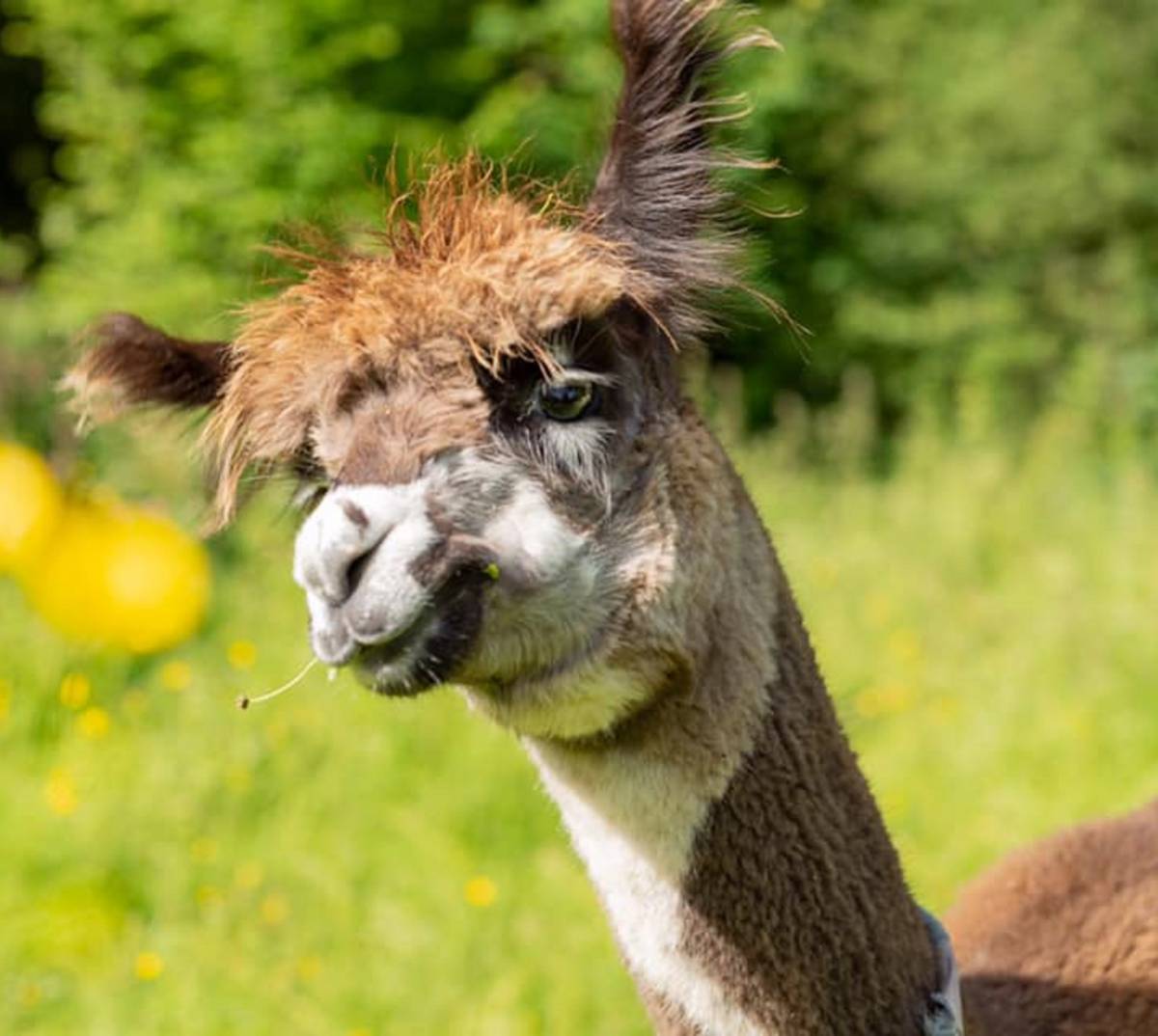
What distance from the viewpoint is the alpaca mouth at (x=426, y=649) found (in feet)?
6.49

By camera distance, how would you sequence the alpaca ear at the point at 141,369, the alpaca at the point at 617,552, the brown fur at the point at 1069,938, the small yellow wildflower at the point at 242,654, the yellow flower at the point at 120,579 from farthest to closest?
the yellow flower at the point at 120,579 → the small yellow wildflower at the point at 242,654 → the brown fur at the point at 1069,938 → the alpaca ear at the point at 141,369 → the alpaca at the point at 617,552

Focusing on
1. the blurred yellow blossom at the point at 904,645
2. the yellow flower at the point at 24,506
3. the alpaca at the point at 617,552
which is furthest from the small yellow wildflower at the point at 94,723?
the alpaca at the point at 617,552

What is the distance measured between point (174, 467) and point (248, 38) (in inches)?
92.1

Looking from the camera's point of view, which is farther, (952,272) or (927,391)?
(952,272)

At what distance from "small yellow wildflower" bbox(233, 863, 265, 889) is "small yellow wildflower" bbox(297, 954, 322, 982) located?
40 cm

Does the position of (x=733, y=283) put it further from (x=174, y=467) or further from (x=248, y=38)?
(x=248, y=38)

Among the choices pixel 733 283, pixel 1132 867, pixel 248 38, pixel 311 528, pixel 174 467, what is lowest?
pixel 174 467

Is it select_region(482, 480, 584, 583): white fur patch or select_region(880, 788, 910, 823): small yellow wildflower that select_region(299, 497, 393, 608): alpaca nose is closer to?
select_region(482, 480, 584, 583): white fur patch

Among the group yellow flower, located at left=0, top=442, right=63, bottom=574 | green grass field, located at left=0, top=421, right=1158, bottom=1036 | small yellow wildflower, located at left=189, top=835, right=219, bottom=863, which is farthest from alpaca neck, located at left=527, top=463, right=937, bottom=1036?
yellow flower, located at left=0, top=442, right=63, bottom=574

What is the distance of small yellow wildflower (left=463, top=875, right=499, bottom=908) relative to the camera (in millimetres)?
4402

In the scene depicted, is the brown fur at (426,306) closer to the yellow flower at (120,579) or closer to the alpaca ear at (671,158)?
the alpaca ear at (671,158)

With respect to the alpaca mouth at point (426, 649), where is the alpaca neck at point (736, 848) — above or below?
below

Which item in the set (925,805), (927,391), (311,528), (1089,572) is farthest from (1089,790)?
(927,391)

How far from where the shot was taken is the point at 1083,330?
35.6 feet
